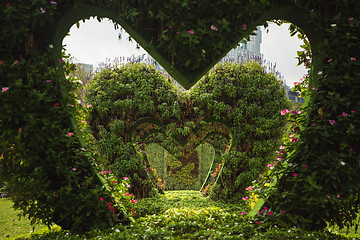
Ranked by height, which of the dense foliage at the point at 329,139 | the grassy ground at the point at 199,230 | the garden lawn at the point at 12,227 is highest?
the dense foliage at the point at 329,139

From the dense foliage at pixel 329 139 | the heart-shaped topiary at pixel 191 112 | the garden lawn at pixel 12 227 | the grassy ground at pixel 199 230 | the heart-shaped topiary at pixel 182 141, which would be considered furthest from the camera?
the heart-shaped topiary at pixel 182 141

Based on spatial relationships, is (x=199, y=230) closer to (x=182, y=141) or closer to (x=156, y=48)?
(x=156, y=48)

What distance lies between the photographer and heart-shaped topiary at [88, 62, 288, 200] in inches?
294

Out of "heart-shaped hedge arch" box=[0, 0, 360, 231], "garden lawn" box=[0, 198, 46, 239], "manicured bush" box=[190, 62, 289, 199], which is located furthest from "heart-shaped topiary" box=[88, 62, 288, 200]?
"heart-shaped hedge arch" box=[0, 0, 360, 231]

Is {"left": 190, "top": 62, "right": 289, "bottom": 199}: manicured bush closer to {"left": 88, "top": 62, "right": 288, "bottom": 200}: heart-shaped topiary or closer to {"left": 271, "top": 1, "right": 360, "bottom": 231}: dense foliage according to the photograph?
{"left": 88, "top": 62, "right": 288, "bottom": 200}: heart-shaped topiary

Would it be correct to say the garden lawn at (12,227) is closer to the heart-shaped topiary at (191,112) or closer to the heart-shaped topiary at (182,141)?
the heart-shaped topiary at (191,112)

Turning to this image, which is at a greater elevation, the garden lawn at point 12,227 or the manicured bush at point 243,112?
the manicured bush at point 243,112

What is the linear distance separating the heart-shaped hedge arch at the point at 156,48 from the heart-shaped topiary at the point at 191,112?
397cm

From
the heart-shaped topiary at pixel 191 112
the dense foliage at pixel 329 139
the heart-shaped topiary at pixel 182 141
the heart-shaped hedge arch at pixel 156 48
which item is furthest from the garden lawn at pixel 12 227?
the dense foliage at pixel 329 139

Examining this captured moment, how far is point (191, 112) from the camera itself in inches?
315

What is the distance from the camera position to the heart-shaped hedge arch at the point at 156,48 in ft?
10.6

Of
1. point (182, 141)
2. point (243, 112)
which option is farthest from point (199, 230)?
point (243, 112)

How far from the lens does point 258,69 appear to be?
8.15 meters

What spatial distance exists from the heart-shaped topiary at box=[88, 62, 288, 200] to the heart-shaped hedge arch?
397 cm
